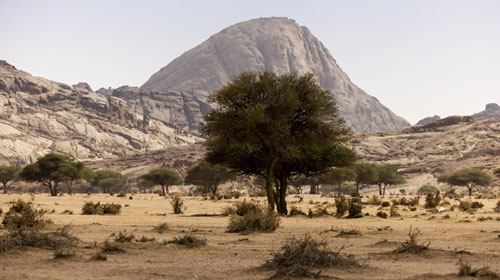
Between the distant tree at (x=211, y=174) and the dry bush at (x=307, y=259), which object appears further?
the distant tree at (x=211, y=174)

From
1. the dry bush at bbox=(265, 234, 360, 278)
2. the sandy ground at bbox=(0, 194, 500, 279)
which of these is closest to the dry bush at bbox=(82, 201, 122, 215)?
the sandy ground at bbox=(0, 194, 500, 279)

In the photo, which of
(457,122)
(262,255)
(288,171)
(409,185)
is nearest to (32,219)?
(262,255)

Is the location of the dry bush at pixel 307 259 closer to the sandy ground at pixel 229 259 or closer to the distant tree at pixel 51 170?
the sandy ground at pixel 229 259

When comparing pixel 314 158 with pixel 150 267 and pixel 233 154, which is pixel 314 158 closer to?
pixel 233 154

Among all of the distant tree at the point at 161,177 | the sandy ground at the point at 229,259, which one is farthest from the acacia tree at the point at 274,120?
the distant tree at the point at 161,177

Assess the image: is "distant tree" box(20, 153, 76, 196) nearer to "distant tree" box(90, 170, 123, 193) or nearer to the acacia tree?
"distant tree" box(90, 170, 123, 193)

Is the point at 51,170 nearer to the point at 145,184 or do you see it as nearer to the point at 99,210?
the point at 145,184

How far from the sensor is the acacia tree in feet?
85.5

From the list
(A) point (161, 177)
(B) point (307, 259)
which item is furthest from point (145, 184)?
(B) point (307, 259)

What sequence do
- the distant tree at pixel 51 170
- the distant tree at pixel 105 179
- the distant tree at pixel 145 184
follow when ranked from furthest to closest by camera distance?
the distant tree at pixel 105 179 < the distant tree at pixel 145 184 < the distant tree at pixel 51 170

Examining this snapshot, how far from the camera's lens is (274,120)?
25.6m

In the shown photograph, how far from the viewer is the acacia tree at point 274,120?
85.5 ft

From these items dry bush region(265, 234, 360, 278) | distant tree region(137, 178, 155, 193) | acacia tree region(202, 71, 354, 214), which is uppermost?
acacia tree region(202, 71, 354, 214)

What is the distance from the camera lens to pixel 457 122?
184125 millimetres
